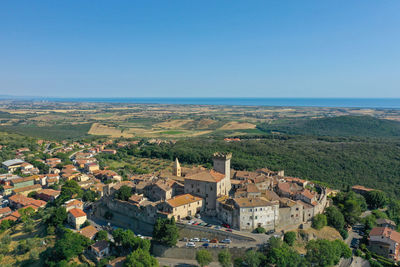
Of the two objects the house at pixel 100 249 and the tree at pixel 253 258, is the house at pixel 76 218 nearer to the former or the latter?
the house at pixel 100 249

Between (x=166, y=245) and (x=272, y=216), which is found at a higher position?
(x=272, y=216)

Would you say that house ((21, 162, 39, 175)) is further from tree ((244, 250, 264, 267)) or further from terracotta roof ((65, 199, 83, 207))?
tree ((244, 250, 264, 267))

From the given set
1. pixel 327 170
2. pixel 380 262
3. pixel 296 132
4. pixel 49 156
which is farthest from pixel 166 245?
pixel 296 132

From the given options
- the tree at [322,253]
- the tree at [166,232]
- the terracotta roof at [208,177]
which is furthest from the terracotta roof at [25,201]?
the tree at [322,253]

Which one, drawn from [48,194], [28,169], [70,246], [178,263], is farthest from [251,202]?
[28,169]

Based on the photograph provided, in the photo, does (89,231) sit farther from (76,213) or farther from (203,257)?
(203,257)

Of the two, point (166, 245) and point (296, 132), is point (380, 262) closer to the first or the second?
point (166, 245)
